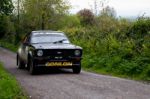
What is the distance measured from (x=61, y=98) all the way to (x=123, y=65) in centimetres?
751

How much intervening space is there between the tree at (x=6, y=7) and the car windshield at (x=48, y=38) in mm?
38951

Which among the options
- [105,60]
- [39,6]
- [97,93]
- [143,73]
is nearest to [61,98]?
[97,93]

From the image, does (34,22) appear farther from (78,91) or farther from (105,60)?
(78,91)

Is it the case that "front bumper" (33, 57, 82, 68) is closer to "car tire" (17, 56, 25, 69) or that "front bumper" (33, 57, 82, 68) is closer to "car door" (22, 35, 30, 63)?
"car door" (22, 35, 30, 63)

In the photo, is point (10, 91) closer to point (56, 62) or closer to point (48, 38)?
point (56, 62)

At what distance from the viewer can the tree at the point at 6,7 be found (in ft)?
188

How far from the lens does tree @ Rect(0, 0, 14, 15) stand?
188 feet

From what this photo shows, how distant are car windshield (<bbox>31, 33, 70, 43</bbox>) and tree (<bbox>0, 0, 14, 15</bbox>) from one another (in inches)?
1534

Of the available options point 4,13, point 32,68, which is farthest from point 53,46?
point 4,13

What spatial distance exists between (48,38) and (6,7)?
40.6m

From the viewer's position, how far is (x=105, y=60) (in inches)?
814

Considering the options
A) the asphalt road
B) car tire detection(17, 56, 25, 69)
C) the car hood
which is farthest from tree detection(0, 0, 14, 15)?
the asphalt road

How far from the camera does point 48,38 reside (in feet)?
59.4

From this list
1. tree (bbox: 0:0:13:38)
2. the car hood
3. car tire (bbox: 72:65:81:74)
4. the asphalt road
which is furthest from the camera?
tree (bbox: 0:0:13:38)
